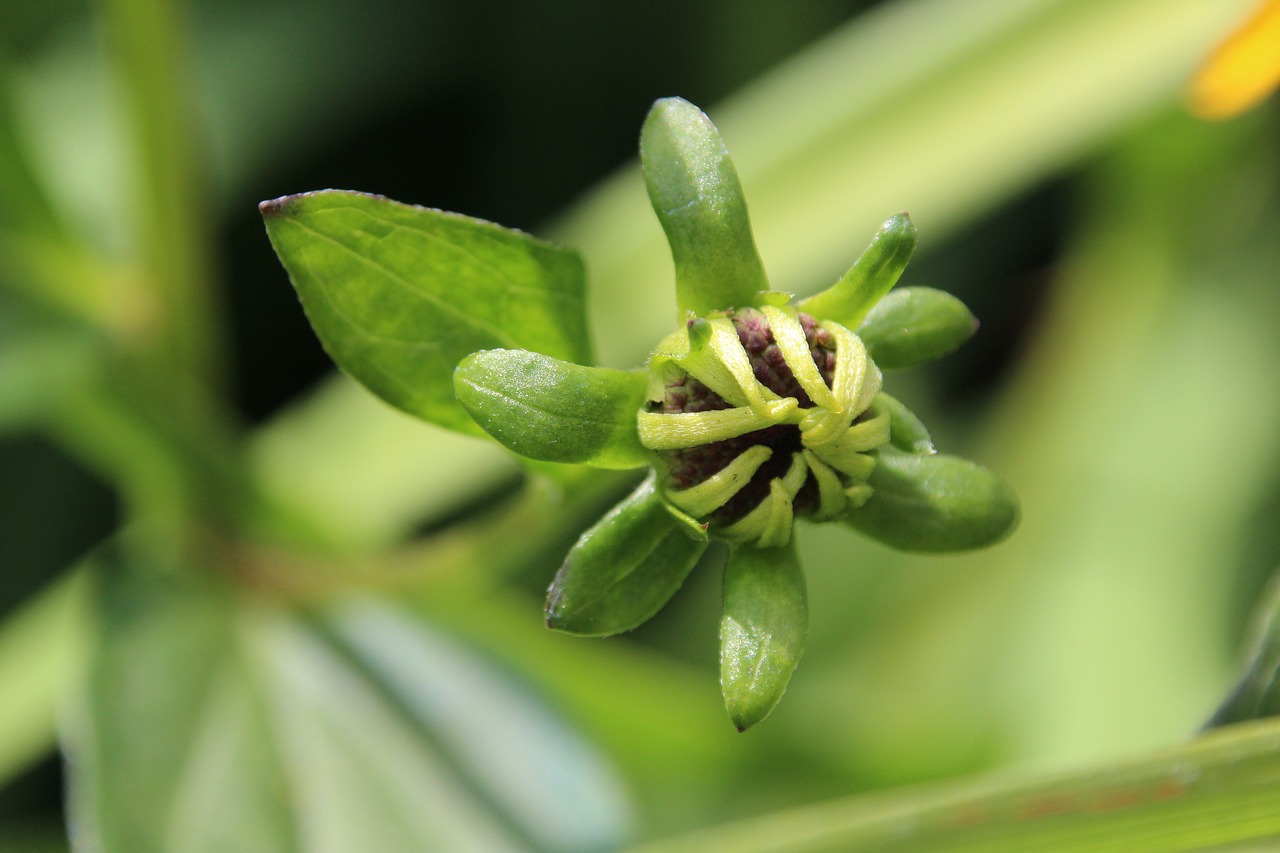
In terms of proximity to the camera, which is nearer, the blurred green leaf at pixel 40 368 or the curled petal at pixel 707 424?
the curled petal at pixel 707 424

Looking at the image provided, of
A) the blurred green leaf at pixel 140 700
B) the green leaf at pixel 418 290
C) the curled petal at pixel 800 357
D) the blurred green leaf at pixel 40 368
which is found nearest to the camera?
the curled petal at pixel 800 357

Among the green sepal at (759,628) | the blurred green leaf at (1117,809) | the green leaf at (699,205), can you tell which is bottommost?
the blurred green leaf at (1117,809)

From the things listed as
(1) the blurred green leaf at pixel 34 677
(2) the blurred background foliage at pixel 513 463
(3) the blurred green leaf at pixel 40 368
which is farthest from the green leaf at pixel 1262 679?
(1) the blurred green leaf at pixel 34 677

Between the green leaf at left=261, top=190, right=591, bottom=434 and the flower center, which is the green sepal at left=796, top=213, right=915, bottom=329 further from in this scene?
the green leaf at left=261, top=190, right=591, bottom=434

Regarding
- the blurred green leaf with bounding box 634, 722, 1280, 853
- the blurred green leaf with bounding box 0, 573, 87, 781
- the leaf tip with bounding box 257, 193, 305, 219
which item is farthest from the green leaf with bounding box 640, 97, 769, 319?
the blurred green leaf with bounding box 0, 573, 87, 781

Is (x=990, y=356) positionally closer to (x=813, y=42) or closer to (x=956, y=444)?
(x=956, y=444)

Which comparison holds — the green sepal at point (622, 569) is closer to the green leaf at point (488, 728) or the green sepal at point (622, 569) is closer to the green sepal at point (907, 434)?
the green sepal at point (907, 434)

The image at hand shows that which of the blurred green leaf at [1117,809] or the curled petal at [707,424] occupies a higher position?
the curled petal at [707,424]
